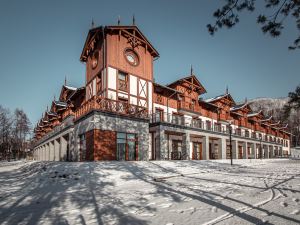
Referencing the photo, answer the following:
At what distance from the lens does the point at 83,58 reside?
24.8 meters

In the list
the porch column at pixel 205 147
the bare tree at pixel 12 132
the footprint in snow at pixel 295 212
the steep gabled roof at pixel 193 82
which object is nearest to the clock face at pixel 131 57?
the steep gabled roof at pixel 193 82

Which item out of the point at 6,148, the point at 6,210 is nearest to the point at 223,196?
Result: the point at 6,210

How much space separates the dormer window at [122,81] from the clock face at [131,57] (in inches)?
61.1

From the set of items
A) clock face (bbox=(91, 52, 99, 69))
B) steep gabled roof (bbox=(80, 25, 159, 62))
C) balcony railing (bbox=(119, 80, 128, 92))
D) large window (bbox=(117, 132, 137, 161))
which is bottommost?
large window (bbox=(117, 132, 137, 161))

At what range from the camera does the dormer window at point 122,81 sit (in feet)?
66.5

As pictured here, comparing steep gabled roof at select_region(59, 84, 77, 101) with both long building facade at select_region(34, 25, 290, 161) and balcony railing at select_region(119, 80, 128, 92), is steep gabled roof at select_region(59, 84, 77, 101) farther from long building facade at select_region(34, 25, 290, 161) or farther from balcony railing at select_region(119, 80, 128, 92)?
balcony railing at select_region(119, 80, 128, 92)

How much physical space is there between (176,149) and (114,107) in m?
11.0

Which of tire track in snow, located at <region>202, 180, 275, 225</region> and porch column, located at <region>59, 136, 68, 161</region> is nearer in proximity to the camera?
tire track in snow, located at <region>202, 180, 275, 225</region>

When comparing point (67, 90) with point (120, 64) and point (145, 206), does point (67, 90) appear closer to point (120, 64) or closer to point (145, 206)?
point (120, 64)

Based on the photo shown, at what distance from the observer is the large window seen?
17.7 meters

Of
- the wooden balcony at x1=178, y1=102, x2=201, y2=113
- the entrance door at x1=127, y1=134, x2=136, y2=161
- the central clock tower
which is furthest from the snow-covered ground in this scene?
the wooden balcony at x1=178, y1=102, x2=201, y2=113

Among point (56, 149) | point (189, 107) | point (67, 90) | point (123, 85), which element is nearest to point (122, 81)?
point (123, 85)

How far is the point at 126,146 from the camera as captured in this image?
18.0 m

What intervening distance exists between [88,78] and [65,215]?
66.0ft
